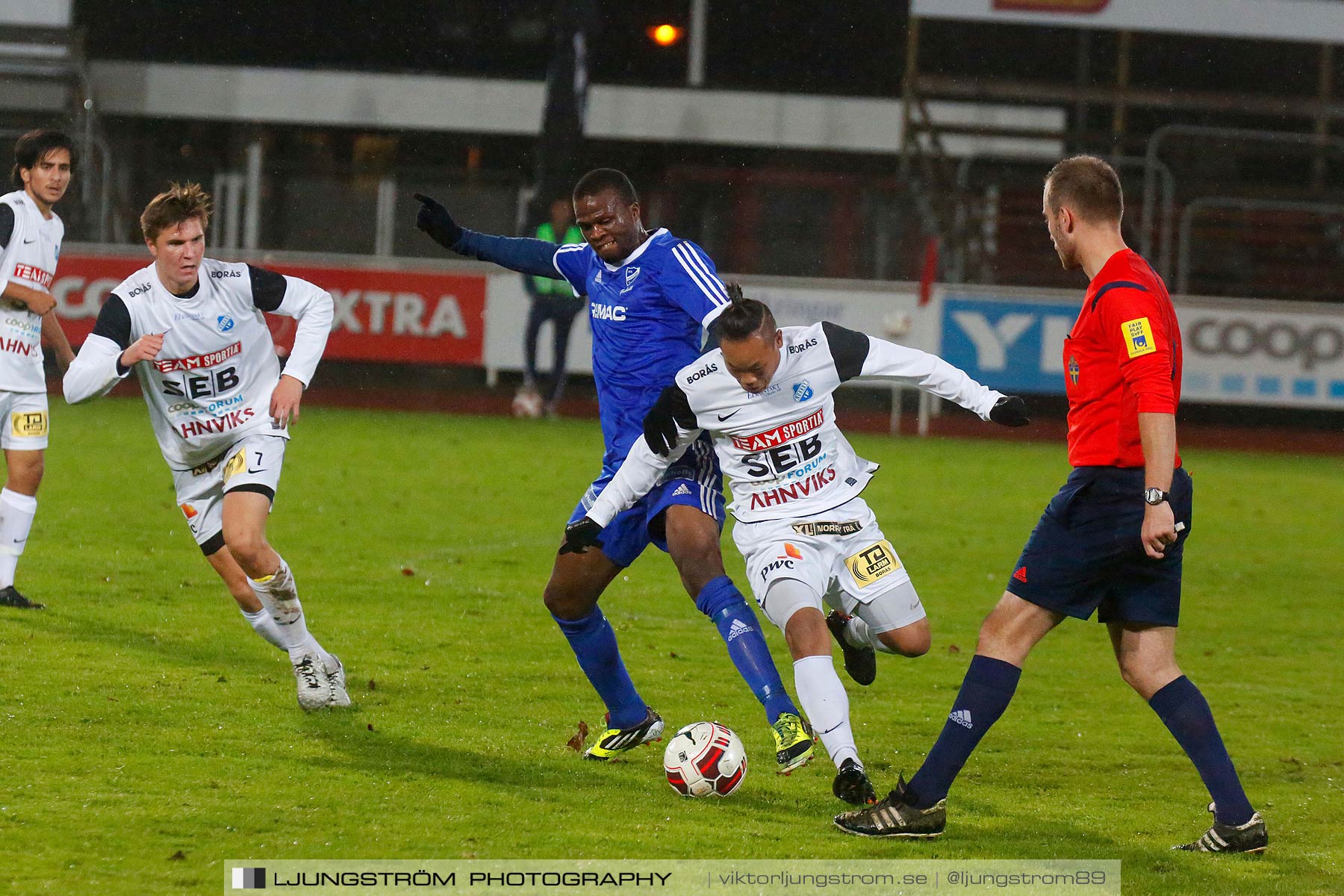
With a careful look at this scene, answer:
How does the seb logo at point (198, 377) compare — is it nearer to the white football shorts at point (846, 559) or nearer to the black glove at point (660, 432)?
the black glove at point (660, 432)

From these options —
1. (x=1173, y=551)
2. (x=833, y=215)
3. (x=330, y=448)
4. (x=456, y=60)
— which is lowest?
(x=330, y=448)

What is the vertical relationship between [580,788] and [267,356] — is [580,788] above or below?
below

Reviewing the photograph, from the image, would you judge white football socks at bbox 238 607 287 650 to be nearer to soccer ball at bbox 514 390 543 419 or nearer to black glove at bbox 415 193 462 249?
black glove at bbox 415 193 462 249

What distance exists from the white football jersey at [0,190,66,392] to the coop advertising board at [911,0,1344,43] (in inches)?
726

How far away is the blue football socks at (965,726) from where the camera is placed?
15.1 ft

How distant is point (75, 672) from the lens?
248 inches

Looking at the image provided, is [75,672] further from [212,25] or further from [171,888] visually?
[212,25]

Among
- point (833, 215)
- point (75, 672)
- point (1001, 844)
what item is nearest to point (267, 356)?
point (75, 672)

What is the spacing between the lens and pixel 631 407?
5.60 metres

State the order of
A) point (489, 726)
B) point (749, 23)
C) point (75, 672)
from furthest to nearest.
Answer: point (749, 23)
point (75, 672)
point (489, 726)

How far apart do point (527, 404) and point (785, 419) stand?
14019mm

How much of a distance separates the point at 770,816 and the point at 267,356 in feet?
9.69

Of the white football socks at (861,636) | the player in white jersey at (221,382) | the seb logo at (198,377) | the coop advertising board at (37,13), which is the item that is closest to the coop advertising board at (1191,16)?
the coop advertising board at (37,13)

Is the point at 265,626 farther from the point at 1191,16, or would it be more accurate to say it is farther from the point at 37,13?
the point at 1191,16
